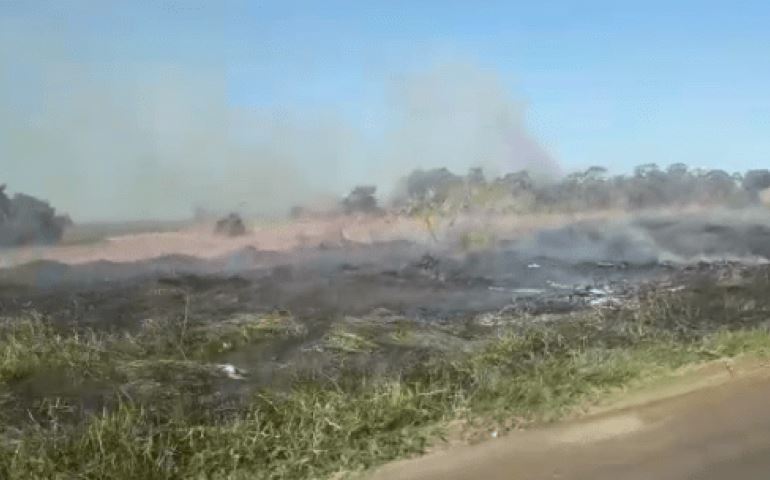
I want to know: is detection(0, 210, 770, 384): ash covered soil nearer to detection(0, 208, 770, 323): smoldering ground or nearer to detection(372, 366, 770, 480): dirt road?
detection(0, 208, 770, 323): smoldering ground

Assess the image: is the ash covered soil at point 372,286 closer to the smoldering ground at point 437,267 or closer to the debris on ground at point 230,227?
the smoldering ground at point 437,267

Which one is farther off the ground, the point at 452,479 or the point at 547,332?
the point at 547,332

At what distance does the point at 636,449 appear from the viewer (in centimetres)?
466

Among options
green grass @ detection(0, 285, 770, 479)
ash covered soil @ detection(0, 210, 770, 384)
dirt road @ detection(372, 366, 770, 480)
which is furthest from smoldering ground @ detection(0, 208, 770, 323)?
dirt road @ detection(372, 366, 770, 480)

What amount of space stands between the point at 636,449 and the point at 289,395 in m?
1.84

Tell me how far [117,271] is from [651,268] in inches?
164

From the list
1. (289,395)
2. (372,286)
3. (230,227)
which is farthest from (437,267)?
(289,395)

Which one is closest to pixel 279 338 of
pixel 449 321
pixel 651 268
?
pixel 449 321

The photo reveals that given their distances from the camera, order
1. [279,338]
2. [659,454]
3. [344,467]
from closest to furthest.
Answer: [344,467] < [659,454] < [279,338]

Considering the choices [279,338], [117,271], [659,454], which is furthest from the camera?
[117,271]

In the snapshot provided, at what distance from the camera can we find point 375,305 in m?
5.84

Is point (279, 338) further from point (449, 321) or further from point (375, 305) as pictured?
point (449, 321)

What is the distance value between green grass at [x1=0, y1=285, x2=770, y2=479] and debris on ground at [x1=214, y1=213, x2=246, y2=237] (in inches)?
39.0

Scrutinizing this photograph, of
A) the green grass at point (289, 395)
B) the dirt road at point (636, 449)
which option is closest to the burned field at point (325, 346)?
the green grass at point (289, 395)
